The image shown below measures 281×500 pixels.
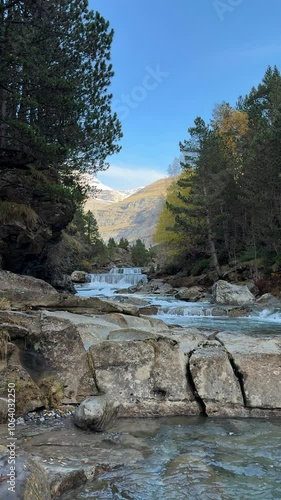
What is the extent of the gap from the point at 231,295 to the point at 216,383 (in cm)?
1842

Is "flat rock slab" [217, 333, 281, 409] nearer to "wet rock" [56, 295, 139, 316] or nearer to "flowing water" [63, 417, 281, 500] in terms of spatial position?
"flowing water" [63, 417, 281, 500]

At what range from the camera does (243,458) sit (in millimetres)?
4527

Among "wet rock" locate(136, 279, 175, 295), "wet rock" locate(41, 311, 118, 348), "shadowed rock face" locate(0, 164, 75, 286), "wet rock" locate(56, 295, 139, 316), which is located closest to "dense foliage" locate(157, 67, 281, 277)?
"wet rock" locate(136, 279, 175, 295)

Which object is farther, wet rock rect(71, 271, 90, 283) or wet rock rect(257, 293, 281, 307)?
wet rock rect(71, 271, 90, 283)

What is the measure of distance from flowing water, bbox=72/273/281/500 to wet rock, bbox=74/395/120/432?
38 centimetres

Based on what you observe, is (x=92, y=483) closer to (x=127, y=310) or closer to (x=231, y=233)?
(x=127, y=310)

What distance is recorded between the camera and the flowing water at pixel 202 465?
3764 millimetres

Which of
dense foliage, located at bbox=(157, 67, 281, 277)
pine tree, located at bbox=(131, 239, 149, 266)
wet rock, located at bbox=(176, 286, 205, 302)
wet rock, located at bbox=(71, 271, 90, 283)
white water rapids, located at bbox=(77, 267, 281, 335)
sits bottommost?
white water rapids, located at bbox=(77, 267, 281, 335)

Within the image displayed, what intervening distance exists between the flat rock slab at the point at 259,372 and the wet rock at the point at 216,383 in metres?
0.17

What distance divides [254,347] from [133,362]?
7.77ft

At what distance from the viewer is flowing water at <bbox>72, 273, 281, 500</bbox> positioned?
3.76m

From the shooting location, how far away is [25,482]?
280cm

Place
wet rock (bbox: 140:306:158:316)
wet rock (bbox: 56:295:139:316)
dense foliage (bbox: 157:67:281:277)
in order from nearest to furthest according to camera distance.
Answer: wet rock (bbox: 56:295:139:316) → wet rock (bbox: 140:306:158:316) → dense foliage (bbox: 157:67:281:277)

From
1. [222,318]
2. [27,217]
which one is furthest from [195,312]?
[27,217]
